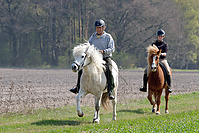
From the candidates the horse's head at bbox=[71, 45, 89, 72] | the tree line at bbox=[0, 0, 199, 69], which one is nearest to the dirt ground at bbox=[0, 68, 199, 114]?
the horse's head at bbox=[71, 45, 89, 72]

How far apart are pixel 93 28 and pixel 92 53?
45.2 metres

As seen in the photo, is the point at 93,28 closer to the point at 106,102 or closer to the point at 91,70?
the point at 106,102

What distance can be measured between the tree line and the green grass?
38425 millimetres

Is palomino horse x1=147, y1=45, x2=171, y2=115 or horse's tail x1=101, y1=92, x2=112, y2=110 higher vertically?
palomino horse x1=147, y1=45, x2=171, y2=115

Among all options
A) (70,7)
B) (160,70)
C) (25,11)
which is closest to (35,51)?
(25,11)

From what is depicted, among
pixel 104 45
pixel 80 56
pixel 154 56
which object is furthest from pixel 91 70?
pixel 154 56

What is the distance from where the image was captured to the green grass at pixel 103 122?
754cm

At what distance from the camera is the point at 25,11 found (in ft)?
176

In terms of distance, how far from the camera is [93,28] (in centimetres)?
5319

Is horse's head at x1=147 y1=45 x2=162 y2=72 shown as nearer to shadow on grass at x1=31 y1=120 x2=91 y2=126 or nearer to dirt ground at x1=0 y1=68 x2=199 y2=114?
dirt ground at x1=0 y1=68 x2=199 y2=114

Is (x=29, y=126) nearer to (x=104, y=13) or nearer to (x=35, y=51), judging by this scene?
(x=104, y=13)

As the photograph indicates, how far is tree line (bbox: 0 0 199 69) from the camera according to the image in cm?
4978

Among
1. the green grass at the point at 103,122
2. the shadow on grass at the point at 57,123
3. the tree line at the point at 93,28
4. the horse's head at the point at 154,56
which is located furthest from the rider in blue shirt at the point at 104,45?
the tree line at the point at 93,28

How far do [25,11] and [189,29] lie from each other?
29.7m
